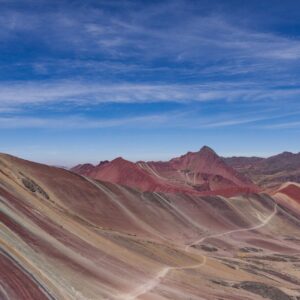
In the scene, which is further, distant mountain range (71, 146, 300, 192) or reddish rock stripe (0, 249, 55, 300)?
distant mountain range (71, 146, 300, 192)

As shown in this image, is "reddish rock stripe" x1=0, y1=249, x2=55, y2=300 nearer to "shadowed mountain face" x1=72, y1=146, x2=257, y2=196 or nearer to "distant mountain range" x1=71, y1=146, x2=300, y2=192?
"shadowed mountain face" x1=72, y1=146, x2=257, y2=196

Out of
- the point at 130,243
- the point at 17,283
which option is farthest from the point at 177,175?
the point at 17,283

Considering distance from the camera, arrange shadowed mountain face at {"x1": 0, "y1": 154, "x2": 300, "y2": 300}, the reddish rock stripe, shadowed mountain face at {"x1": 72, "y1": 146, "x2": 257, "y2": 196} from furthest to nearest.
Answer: shadowed mountain face at {"x1": 72, "y1": 146, "x2": 257, "y2": 196} < shadowed mountain face at {"x1": 0, "y1": 154, "x2": 300, "y2": 300} < the reddish rock stripe

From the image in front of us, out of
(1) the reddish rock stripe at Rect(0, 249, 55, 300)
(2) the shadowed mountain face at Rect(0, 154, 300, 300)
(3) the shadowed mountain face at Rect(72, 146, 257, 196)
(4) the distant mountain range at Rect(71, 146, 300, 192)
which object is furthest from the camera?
(4) the distant mountain range at Rect(71, 146, 300, 192)

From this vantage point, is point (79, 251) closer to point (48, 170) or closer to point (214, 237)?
point (48, 170)

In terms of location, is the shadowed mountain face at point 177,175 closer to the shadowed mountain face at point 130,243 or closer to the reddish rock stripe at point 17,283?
the shadowed mountain face at point 130,243

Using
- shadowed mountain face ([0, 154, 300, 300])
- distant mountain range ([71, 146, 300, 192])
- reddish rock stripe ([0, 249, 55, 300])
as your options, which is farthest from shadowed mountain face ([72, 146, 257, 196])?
reddish rock stripe ([0, 249, 55, 300])
